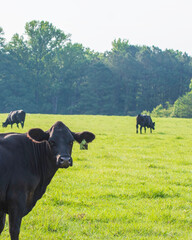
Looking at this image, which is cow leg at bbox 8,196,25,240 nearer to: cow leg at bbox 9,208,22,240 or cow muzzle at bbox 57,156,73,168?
cow leg at bbox 9,208,22,240

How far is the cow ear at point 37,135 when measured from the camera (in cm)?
518

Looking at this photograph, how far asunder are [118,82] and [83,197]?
278 ft

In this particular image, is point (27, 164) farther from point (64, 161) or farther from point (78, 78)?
point (78, 78)

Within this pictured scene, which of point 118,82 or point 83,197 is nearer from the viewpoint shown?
point 83,197

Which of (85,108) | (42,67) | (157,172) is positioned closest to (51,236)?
(157,172)

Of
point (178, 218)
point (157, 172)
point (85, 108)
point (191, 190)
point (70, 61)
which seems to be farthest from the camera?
point (70, 61)

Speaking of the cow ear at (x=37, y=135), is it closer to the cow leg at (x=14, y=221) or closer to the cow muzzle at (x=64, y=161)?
the cow muzzle at (x=64, y=161)

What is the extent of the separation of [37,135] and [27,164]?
0.47 meters

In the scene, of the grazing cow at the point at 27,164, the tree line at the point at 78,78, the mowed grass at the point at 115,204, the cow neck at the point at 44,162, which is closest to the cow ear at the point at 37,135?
the grazing cow at the point at 27,164

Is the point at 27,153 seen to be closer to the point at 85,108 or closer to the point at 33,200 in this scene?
the point at 33,200

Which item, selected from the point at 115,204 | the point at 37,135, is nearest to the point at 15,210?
the point at 37,135

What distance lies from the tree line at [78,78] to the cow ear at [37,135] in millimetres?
79328

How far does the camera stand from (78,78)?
314ft

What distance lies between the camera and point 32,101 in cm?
9112
